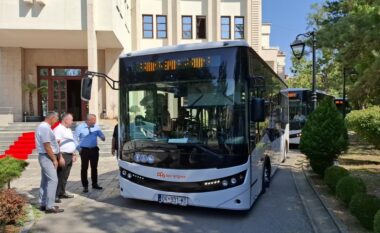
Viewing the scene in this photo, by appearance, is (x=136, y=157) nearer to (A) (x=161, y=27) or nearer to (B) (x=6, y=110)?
(B) (x=6, y=110)

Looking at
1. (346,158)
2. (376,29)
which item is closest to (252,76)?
(376,29)

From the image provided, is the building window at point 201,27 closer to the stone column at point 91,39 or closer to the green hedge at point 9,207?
the stone column at point 91,39

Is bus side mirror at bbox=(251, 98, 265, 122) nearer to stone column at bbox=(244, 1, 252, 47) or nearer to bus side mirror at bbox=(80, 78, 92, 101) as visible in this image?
bus side mirror at bbox=(80, 78, 92, 101)

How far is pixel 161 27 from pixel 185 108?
2497cm

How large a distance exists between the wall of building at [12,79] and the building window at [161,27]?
36.2ft

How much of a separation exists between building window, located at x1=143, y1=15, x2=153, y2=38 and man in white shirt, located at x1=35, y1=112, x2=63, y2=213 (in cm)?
2418

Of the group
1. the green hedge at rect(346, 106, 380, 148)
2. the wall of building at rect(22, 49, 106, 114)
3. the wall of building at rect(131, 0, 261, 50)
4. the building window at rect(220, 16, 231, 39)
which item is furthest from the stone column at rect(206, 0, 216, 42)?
the green hedge at rect(346, 106, 380, 148)

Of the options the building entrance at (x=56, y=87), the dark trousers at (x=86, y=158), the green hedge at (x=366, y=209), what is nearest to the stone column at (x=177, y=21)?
the building entrance at (x=56, y=87)

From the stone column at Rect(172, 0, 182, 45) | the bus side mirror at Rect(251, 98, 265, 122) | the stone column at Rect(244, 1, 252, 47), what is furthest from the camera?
the stone column at Rect(244, 1, 252, 47)

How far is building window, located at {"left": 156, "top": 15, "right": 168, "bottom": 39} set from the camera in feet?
Answer: 101

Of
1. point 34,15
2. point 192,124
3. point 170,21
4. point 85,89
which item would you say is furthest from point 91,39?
point 192,124

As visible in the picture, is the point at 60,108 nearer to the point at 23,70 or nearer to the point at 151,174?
the point at 23,70

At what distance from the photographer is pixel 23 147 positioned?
54.3 feet

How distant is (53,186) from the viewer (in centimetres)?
732
